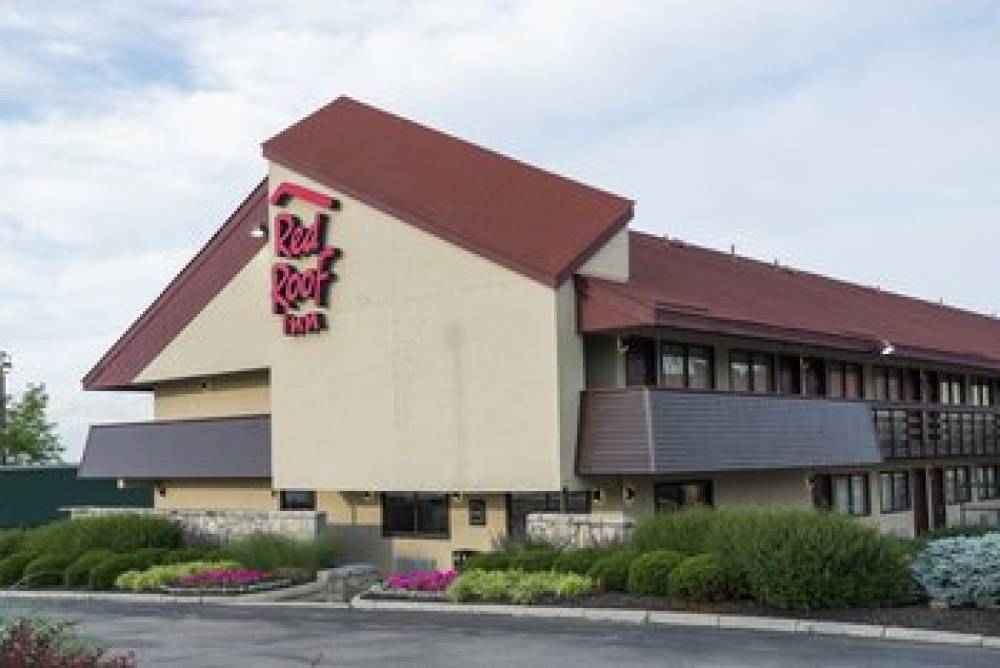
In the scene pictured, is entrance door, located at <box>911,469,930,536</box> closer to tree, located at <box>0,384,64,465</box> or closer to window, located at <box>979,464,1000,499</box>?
window, located at <box>979,464,1000,499</box>

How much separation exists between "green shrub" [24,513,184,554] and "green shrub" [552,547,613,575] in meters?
11.8

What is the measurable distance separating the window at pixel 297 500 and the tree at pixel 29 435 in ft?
108

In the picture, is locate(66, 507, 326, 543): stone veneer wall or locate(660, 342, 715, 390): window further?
locate(66, 507, 326, 543): stone veneer wall

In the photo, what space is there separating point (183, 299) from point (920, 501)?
2419 cm

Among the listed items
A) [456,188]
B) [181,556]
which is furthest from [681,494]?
[181,556]

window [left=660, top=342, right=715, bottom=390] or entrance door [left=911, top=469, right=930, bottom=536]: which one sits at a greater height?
window [left=660, top=342, right=715, bottom=390]

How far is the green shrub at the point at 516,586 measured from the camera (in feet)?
69.6

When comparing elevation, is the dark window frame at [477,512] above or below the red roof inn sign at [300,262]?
below

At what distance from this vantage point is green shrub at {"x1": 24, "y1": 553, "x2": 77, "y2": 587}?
28.4 metres

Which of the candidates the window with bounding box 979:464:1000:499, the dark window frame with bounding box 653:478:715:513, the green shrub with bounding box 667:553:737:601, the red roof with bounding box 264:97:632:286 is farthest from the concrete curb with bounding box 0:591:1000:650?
the window with bounding box 979:464:1000:499

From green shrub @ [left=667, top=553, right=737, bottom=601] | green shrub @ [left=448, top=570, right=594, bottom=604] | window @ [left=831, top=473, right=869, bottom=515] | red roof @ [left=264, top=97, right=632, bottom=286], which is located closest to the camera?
green shrub @ [left=667, top=553, right=737, bottom=601]

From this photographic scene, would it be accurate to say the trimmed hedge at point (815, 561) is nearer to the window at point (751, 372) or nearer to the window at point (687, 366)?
the window at point (687, 366)

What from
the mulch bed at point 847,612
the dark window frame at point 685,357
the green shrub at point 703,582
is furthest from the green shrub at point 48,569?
the green shrub at point 703,582

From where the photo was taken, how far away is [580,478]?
86.2 ft
